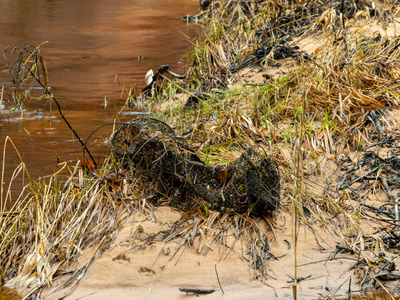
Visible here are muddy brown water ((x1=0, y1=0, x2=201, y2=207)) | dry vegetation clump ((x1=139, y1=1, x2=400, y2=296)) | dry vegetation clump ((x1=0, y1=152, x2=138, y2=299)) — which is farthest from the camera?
muddy brown water ((x1=0, y1=0, x2=201, y2=207))

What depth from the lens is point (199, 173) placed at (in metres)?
3.88

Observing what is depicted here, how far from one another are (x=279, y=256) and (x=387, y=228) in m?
0.86

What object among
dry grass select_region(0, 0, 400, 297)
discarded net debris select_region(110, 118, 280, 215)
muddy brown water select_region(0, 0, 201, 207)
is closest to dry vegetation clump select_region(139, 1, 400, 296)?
dry grass select_region(0, 0, 400, 297)

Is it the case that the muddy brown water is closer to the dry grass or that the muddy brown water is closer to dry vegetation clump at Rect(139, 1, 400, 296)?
the dry grass

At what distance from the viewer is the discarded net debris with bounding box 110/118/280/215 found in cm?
373

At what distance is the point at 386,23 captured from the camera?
6.91 meters

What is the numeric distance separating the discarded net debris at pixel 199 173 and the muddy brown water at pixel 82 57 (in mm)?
1098

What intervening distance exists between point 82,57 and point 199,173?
21.4 feet

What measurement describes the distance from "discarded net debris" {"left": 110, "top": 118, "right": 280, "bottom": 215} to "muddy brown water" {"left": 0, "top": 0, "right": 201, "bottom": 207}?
110 cm

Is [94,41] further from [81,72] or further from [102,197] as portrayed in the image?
[102,197]

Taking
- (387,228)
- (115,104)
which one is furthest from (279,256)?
(115,104)

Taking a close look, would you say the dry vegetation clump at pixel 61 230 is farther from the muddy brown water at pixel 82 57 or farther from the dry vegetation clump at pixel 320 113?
the dry vegetation clump at pixel 320 113

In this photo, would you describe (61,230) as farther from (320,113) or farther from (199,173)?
(320,113)

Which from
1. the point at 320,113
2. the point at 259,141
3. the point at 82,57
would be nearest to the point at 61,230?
the point at 259,141
